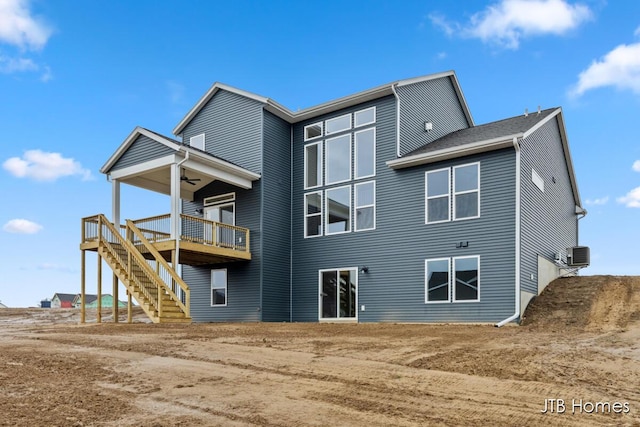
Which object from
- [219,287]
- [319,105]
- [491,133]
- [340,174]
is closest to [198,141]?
→ [319,105]

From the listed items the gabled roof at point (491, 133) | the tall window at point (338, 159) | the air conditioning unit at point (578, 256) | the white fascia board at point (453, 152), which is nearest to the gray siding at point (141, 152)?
the tall window at point (338, 159)

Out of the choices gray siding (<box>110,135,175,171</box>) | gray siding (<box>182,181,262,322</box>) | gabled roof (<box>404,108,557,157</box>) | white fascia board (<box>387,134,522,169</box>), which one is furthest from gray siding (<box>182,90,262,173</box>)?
gabled roof (<box>404,108,557,157</box>)

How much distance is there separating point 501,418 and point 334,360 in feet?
10.2

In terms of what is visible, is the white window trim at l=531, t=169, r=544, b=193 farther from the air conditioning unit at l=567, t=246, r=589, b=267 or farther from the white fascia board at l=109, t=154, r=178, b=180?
the white fascia board at l=109, t=154, r=178, b=180

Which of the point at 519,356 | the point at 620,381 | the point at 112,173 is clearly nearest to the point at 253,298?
the point at 112,173

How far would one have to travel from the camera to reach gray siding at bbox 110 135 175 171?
15831mm

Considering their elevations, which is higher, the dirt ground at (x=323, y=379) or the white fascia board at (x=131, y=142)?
the white fascia board at (x=131, y=142)

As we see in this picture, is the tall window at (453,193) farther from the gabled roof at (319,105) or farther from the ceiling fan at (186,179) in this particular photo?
the ceiling fan at (186,179)

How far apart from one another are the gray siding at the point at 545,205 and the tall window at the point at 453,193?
1291 millimetres

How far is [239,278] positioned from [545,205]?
402 inches

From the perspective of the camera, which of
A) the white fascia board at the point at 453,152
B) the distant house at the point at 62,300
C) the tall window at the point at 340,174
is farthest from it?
the distant house at the point at 62,300

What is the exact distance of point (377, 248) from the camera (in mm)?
15797

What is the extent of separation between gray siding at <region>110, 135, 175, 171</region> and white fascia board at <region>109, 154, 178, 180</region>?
156mm

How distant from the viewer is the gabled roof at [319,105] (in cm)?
1623
